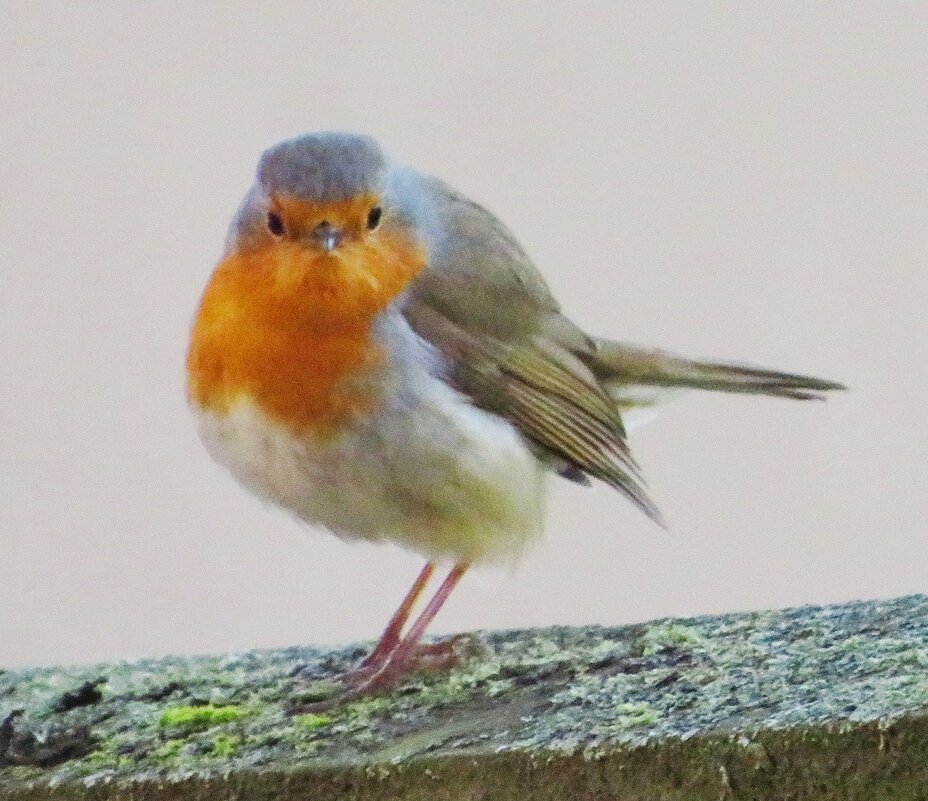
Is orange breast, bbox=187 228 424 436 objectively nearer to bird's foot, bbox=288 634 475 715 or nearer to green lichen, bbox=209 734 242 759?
bird's foot, bbox=288 634 475 715

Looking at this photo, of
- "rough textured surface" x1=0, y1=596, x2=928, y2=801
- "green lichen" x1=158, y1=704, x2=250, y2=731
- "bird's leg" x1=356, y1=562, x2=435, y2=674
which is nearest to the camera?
"rough textured surface" x1=0, y1=596, x2=928, y2=801

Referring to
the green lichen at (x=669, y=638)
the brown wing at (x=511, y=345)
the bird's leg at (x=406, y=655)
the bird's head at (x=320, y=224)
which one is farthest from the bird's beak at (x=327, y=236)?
the green lichen at (x=669, y=638)

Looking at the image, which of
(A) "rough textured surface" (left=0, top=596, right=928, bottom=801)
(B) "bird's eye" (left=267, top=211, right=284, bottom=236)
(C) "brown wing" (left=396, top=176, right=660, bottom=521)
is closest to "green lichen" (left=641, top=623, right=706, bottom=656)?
(A) "rough textured surface" (left=0, top=596, right=928, bottom=801)

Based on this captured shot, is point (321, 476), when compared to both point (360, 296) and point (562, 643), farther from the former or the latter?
point (562, 643)

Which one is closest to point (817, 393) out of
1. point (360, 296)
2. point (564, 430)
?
point (564, 430)

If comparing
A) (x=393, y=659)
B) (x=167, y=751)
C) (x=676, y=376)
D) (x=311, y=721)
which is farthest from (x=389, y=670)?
(x=676, y=376)

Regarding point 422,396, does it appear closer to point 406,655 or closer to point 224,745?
point 406,655

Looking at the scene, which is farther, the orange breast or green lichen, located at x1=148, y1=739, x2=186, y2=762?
the orange breast
